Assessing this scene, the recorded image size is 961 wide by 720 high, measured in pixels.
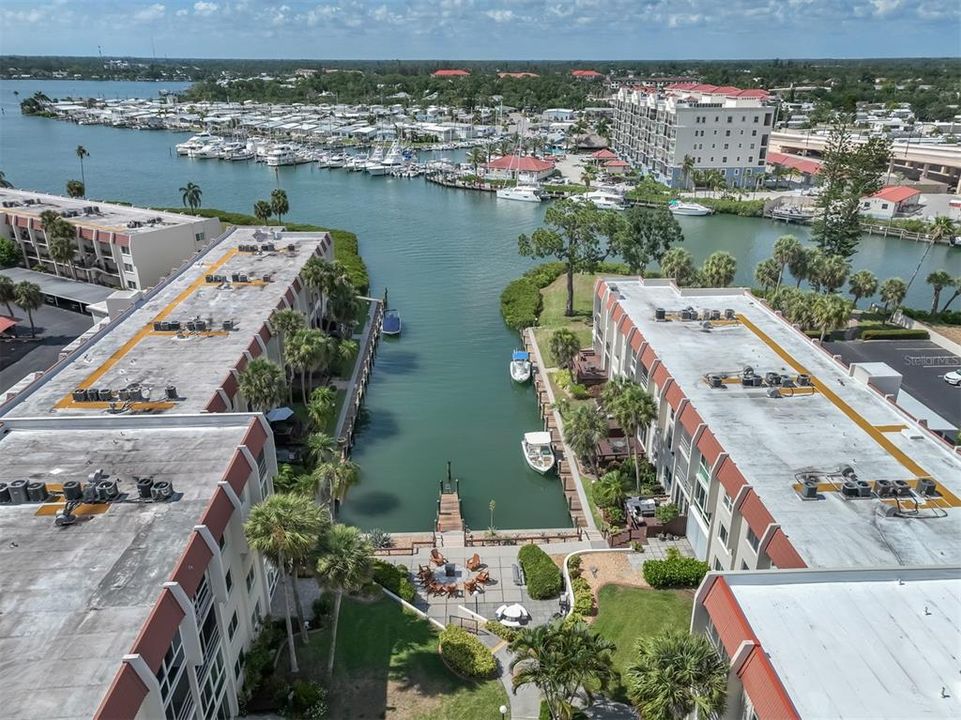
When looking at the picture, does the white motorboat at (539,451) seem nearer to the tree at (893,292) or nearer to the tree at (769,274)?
the tree at (769,274)

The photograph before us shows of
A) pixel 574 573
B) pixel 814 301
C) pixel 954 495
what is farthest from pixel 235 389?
pixel 814 301

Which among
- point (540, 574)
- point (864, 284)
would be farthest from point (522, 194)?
Result: point (540, 574)

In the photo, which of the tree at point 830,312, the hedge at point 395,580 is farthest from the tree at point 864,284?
the hedge at point 395,580

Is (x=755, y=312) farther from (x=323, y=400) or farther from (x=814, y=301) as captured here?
(x=323, y=400)

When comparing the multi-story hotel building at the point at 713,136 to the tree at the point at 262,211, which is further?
the multi-story hotel building at the point at 713,136

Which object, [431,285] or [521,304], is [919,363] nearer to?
[521,304]
